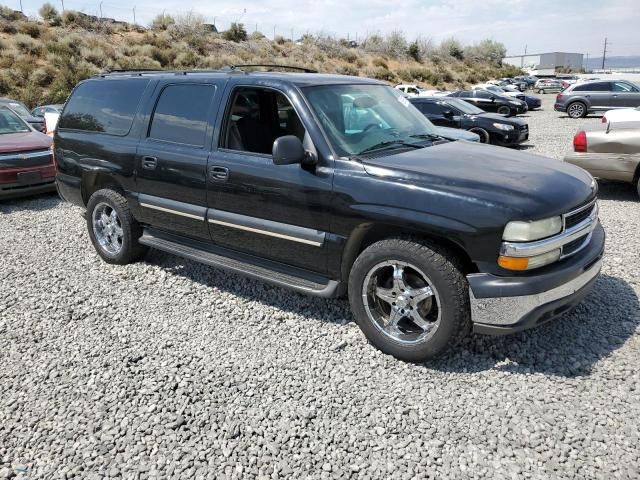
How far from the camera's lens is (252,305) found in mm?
4434

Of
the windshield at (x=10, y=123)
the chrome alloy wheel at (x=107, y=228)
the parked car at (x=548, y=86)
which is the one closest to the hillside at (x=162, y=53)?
the parked car at (x=548, y=86)

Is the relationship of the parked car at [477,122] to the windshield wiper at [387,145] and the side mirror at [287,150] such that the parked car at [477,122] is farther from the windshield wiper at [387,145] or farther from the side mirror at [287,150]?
the side mirror at [287,150]

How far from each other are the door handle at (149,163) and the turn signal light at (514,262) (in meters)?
3.10

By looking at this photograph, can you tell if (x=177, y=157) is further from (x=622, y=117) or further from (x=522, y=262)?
(x=622, y=117)

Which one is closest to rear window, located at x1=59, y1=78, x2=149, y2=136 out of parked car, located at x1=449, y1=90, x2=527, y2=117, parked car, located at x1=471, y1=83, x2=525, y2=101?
parked car, located at x1=449, y1=90, x2=527, y2=117

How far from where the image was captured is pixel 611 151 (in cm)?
729

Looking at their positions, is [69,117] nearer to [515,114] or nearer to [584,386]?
[584,386]

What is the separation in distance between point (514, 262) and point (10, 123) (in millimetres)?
9345

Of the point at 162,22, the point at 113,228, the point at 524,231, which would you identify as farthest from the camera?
the point at 162,22

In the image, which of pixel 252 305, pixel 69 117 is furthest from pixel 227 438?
pixel 69 117

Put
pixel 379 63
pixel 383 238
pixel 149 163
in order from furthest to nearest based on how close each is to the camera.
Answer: pixel 379 63 < pixel 149 163 < pixel 383 238

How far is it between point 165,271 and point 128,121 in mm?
1503

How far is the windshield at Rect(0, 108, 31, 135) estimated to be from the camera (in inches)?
356

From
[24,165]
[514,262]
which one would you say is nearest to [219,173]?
[514,262]
